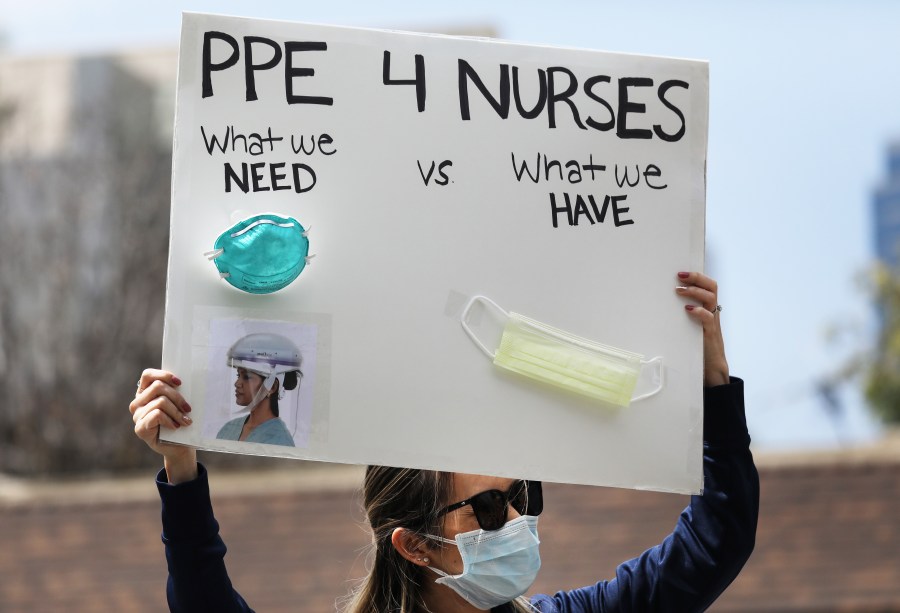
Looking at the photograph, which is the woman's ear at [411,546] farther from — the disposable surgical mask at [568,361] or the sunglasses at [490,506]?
the disposable surgical mask at [568,361]

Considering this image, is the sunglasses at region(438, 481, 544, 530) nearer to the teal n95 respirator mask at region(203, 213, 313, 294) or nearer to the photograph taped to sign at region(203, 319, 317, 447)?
the photograph taped to sign at region(203, 319, 317, 447)

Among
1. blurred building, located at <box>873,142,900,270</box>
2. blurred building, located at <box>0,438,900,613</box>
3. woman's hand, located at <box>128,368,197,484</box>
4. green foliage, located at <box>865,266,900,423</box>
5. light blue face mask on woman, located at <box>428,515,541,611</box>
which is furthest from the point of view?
blurred building, located at <box>873,142,900,270</box>

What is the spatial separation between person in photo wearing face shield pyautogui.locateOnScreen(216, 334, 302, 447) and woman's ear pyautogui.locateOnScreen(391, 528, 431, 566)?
0.48 metres

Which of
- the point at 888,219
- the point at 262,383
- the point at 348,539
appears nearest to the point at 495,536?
the point at 262,383

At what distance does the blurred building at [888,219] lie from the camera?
16.5m

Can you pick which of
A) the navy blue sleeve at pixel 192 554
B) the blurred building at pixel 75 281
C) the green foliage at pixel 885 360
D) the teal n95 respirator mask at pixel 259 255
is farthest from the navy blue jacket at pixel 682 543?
the green foliage at pixel 885 360

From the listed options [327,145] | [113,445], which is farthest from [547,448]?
[113,445]

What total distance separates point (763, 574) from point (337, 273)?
761 cm

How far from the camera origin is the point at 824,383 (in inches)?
614

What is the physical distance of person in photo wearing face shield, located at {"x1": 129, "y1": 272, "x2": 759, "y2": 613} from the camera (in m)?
2.69

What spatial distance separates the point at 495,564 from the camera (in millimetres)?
2789

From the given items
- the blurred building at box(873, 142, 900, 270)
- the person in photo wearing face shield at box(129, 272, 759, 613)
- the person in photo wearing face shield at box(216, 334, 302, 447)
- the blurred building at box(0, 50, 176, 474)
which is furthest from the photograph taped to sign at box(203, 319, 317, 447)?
the blurred building at box(873, 142, 900, 270)

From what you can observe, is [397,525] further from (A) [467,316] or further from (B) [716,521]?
(B) [716,521]

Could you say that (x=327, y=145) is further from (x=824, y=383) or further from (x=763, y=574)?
(x=824, y=383)
